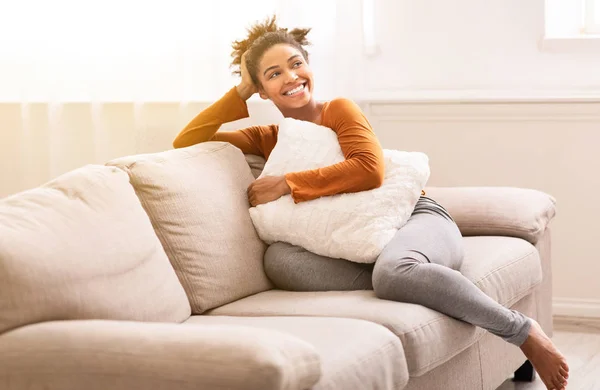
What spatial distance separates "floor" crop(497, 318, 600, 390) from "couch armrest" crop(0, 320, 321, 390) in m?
1.62

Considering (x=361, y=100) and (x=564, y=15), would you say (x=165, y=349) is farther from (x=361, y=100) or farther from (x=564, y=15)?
(x=564, y=15)

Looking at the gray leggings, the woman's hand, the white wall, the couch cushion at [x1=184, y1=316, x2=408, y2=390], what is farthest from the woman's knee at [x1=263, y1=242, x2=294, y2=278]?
the white wall

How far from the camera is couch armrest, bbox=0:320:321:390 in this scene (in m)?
1.52

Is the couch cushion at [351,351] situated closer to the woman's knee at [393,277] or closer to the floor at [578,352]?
the woman's knee at [393,277]

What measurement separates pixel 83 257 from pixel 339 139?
1.00m

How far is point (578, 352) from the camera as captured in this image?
3.37 metres

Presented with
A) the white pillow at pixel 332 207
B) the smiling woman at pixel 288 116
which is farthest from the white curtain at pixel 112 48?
the white pillow at pixel 332 207

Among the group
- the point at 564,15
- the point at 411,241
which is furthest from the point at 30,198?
the point at 564,15

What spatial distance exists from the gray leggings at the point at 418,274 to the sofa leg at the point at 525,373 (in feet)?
1.97

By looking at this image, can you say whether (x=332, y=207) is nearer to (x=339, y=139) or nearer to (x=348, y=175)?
(x=348, y=175)

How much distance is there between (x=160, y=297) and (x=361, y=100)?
2.07 metres

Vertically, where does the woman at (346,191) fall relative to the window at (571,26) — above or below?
below

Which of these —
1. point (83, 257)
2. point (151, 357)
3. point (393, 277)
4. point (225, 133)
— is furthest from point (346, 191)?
point (151, 357)

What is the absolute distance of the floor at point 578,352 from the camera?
302 centimetres
